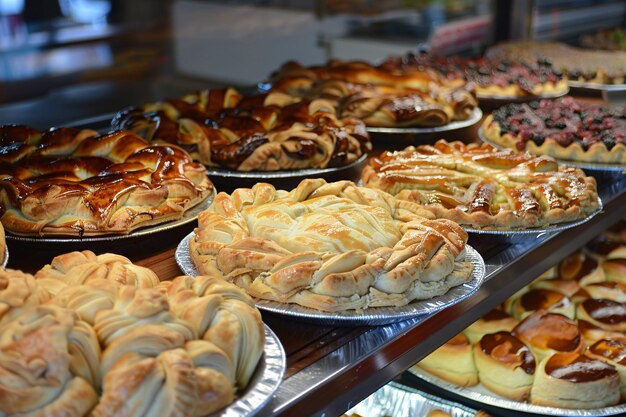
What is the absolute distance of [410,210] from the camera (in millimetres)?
2191

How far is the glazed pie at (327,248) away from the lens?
1.74 metres

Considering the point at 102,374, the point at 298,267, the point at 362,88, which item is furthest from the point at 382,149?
the point at 102,374

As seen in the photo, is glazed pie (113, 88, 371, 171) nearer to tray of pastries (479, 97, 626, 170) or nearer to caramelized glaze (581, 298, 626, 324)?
tray of pastries (479, 97, 626, 170)

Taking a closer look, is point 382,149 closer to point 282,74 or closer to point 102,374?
point 282,74

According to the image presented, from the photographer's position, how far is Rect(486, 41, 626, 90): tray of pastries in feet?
15.3

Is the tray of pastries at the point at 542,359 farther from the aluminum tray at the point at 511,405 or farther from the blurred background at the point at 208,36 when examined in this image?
the blurred background at the point at 208,36

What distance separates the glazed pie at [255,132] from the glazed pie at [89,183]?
23cm

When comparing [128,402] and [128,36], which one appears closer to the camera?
[128,402]

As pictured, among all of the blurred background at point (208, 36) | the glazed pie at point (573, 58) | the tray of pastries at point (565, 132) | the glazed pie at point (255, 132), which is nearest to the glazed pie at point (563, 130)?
the tray of pastries at point (565, 132)

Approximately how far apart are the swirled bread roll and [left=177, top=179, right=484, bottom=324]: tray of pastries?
1.68 ft

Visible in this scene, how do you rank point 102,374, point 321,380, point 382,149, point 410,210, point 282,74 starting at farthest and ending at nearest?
point 282,74
point 382,149
point 410,210
point 321,380
point 102,374

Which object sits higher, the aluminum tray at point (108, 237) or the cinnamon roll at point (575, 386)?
the aluminum tray at point (108, 237)

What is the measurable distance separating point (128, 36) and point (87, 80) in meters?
0.61

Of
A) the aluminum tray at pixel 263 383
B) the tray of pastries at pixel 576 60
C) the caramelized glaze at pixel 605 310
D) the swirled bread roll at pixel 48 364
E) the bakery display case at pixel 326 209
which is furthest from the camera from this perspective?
the tray of pastries at pixel 576 60
